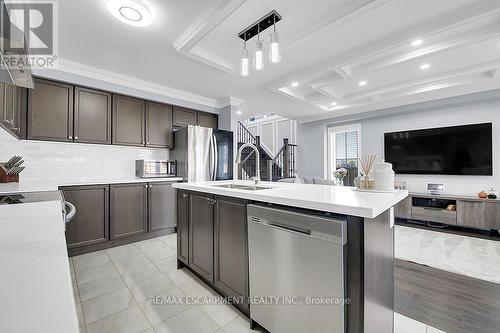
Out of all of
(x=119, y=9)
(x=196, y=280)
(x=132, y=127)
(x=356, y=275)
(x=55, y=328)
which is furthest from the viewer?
(x=132, y=127)

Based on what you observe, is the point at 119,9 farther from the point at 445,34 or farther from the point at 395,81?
the point at 395,81

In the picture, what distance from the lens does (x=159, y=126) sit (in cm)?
385

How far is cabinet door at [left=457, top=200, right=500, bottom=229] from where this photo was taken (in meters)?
3.37

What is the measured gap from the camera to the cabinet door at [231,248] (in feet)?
5.19

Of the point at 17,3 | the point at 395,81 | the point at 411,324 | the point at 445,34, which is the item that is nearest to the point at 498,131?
the point at 395,81

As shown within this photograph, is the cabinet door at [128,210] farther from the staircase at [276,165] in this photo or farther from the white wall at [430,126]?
the white wall at [430,126]

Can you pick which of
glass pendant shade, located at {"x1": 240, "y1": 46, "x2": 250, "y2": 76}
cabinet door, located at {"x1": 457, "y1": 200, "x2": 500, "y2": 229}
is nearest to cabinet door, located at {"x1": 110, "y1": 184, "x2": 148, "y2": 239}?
glass pendant shade, located at {"x1": 240, "y1": 46, "x2": 250, "y2": 76}

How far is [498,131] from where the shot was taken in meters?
3.65

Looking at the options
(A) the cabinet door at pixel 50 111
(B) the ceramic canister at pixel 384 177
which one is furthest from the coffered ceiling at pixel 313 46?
(B) the ceramic canister at pixel 384 177

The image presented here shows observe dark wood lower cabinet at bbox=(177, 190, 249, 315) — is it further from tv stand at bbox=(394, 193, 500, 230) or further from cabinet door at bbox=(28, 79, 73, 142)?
tv stand at bbox=(394, 193, 500, 230)

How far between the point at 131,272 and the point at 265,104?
3918 mm

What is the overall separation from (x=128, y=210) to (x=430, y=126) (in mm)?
5684

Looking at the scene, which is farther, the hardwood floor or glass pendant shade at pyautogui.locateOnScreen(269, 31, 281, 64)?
glass pendant shade at pyautogui.locateOnScreen(269, 31, 281, 64)

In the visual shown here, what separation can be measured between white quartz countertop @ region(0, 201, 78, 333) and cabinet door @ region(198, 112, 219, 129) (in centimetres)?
383
